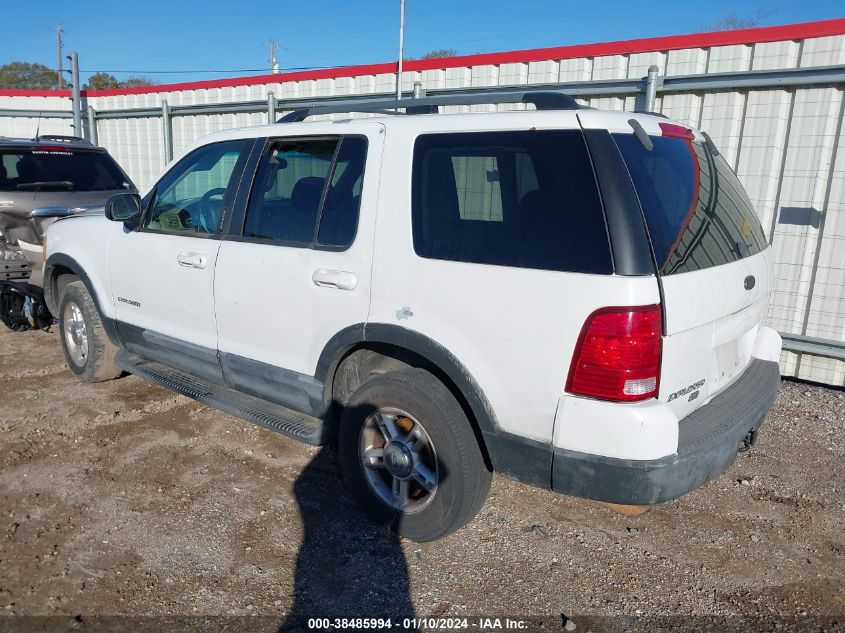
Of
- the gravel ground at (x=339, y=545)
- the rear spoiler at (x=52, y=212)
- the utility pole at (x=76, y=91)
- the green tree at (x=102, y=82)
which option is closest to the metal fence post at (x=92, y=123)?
the utility pole at (x=76, y=91)

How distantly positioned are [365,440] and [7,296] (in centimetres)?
508

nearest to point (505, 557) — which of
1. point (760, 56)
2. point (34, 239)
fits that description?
point (760, 56)

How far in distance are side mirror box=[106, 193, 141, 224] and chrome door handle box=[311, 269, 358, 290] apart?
177cm

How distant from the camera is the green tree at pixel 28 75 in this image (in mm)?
57812

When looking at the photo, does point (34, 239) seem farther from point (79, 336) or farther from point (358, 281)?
point (358, 281)

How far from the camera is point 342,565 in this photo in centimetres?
321

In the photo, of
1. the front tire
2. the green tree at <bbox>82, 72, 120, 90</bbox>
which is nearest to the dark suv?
the front tire

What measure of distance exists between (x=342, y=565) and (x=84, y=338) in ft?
10.9

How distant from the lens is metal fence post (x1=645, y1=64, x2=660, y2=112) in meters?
6.02

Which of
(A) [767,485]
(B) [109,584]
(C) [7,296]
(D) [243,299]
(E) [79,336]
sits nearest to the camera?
(B) [109,584]

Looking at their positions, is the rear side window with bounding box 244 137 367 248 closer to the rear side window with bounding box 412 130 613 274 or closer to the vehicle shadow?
the rear side window with bounding box 412 130 613 274

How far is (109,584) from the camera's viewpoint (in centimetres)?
299

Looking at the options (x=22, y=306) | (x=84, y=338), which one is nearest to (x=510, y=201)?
(x=84, y=338)

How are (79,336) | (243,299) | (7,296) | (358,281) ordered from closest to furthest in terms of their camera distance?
(358,281)
(243,299)
(79,336)
(7,296)
